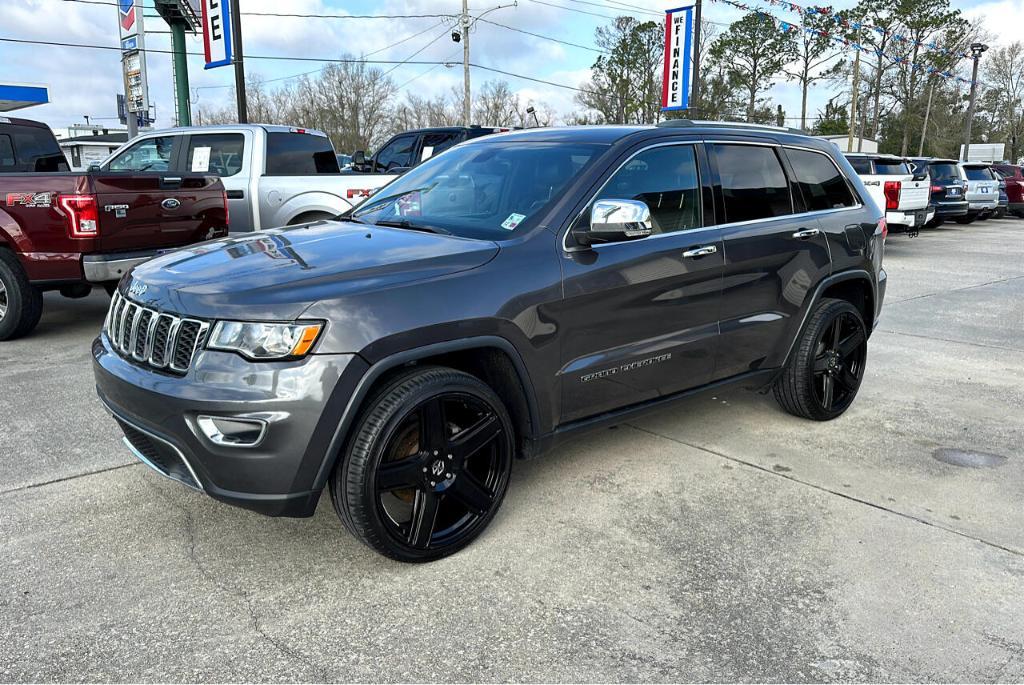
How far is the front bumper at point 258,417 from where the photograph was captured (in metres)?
2.74

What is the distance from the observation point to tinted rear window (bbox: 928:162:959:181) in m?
20.1

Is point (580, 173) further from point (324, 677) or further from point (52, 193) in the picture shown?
point (52, 193)

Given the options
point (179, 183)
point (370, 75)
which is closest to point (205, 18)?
point (179, 183)

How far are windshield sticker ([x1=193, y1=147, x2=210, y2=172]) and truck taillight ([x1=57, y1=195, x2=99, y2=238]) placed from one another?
9.32 ft

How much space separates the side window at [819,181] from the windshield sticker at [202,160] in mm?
6911

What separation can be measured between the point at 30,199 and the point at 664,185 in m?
5.41

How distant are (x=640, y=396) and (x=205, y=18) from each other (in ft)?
60.2

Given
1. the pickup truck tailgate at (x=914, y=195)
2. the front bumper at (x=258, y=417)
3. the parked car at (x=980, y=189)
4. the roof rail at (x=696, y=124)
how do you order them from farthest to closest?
the parked car at (x=980, y=189) < the pickup truck tailgate at (x=914, y=195) < the roof rail at (x=696, y=124) < the front bumper at (x=258, y=417)

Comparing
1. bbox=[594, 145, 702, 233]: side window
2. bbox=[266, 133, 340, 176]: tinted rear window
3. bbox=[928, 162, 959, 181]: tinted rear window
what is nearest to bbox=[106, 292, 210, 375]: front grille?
bbox=[594, 145, 702, 233]: side window

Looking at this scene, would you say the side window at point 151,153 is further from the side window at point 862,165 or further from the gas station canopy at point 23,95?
the gas station canopy at point 23,95

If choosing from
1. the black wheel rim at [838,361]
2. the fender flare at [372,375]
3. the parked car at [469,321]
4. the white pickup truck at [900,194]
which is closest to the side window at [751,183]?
the parked car at [469,321]

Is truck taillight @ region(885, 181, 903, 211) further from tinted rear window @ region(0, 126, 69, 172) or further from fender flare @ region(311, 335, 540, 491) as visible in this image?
fender flare @ region(311, 335, 540, 491)

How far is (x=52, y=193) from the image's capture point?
6.53 meters

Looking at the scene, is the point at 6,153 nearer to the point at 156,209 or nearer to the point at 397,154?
the point at 156,209
